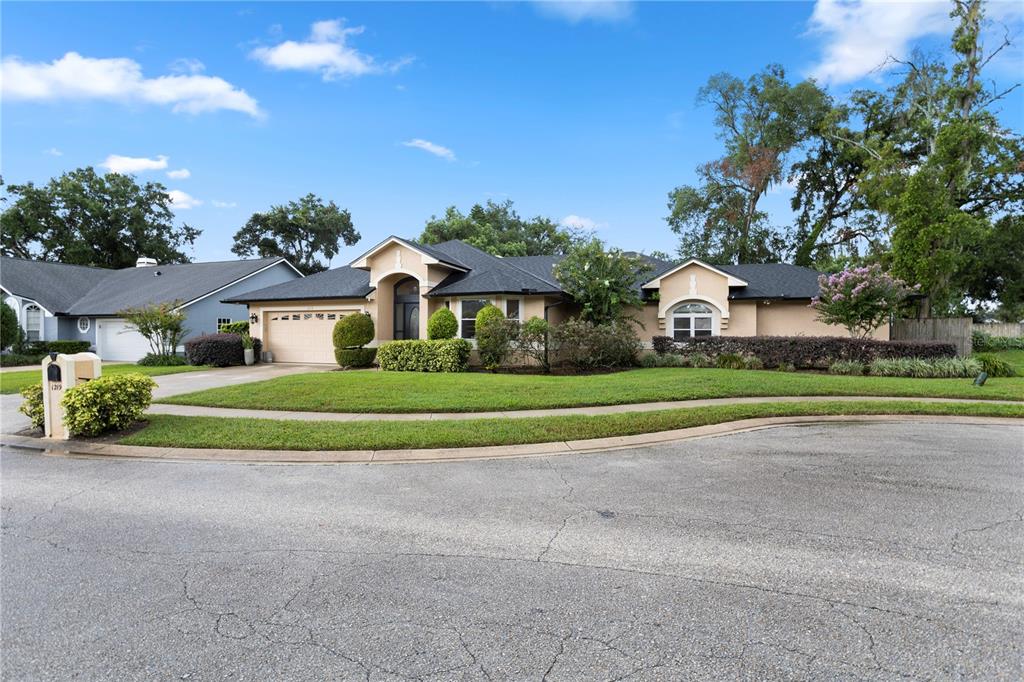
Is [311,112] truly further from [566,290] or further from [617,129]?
[617,129]

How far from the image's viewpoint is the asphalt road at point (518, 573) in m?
2.71

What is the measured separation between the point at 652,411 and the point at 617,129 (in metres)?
15.7

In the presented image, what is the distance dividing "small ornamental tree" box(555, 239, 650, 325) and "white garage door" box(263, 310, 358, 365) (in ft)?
30.9

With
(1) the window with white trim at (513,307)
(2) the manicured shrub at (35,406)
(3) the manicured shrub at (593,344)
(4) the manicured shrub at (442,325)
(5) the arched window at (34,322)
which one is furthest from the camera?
(5) the arched window at (34,322)

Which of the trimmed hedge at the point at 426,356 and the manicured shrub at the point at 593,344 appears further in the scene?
the trimmed hedge at the point at 426,356

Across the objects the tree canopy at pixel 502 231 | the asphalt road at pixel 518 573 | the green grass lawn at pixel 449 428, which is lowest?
the asphalt road at pixel 518 573

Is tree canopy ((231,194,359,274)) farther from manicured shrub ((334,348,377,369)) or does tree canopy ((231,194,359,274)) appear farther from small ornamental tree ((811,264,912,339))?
small ornamental tree ((811,264,912,339))

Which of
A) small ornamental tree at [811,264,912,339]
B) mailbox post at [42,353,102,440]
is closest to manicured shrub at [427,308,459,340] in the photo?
mailbox post at [42,353,102,440]

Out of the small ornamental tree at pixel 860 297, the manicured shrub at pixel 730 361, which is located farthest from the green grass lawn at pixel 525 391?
the small ornamental tree at pixel 860 297

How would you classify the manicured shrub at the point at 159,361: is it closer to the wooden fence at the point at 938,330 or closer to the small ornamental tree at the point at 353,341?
the small ornamental tree at the point at 353,341

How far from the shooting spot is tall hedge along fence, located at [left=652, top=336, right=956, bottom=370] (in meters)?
16.3

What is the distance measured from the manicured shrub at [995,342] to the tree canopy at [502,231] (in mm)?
25356

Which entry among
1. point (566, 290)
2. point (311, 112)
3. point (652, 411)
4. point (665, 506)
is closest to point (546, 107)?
point (566, 290)

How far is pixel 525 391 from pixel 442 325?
7.44 metres
